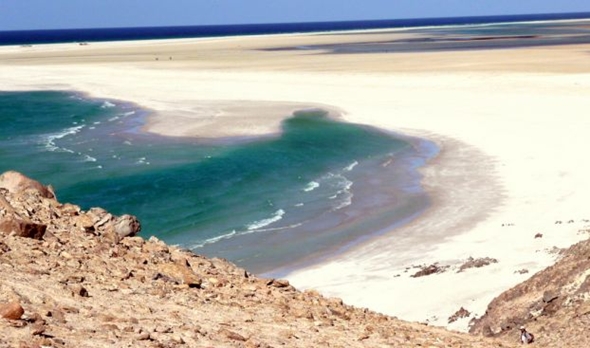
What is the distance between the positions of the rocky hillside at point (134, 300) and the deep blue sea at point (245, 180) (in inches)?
358

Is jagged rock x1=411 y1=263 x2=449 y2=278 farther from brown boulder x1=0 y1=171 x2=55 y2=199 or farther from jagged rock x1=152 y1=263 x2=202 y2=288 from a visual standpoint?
jagged rock x1=152 y1=263 x2=202 y2=288

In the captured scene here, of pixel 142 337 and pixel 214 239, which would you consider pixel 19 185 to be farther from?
pixel 214 239

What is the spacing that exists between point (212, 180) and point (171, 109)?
1951cm

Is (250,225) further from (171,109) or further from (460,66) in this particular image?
(460,66)

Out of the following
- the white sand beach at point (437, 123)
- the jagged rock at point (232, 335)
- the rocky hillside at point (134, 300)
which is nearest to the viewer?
the rocky hillside at point (134, 300)

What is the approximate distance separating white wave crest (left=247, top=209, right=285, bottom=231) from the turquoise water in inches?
1.1

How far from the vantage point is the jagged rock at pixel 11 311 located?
6887 millimetres

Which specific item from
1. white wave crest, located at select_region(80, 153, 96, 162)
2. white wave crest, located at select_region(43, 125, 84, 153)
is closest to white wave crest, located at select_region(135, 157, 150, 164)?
white wave crest, located at select_region(80, 153, 96, 162)

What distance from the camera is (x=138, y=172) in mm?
30312

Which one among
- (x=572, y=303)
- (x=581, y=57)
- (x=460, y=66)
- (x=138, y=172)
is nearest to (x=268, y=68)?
(x=460, y=66)

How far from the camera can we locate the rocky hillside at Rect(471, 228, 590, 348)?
10117 mm

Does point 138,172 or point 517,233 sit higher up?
point 517,233

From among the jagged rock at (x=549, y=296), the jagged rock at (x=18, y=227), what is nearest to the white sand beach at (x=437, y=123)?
the jagged rock at (x=549, y=296)

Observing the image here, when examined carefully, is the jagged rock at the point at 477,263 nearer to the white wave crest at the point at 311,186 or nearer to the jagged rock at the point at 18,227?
the jagged rock at the point at 18,227
